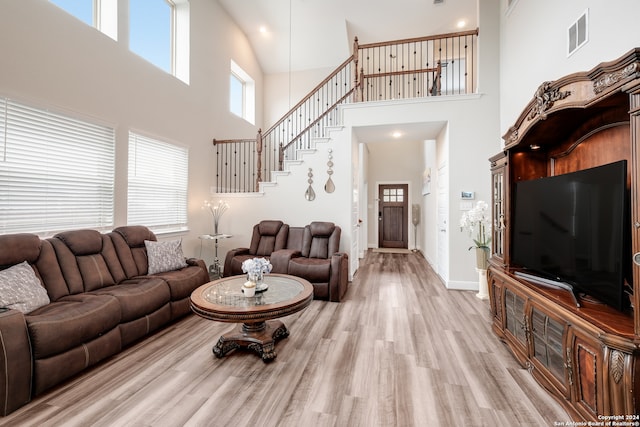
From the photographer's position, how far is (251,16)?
632cm

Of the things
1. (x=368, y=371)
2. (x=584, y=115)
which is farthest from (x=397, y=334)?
(x=584, y=115)

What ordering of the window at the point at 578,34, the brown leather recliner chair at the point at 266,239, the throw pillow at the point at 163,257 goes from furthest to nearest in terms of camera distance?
the brown leather recliner chair at the point at 266,239 < the throw pillow at the point at 163,257 < the window at the point at 578,34

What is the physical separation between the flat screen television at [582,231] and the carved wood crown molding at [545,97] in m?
0.50

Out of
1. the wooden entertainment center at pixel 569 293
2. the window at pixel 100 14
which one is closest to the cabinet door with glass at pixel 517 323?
the wooden entertainment center at pixel 569 293

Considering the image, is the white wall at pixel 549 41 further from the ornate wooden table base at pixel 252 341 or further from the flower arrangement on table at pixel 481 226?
the ornate wooden table base at pixel 252 341

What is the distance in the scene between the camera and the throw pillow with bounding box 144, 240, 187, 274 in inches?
136

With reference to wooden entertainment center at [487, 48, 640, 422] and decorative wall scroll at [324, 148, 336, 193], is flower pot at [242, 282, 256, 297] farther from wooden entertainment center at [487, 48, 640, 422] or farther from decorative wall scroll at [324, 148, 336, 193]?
decorative wall scroll at [324, 148, 336, 193]

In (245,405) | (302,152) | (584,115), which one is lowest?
(245,405)

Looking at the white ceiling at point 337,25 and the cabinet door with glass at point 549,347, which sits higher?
the white ceiling at point 337,25

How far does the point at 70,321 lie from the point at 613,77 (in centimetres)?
376

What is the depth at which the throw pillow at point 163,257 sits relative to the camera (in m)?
3.46

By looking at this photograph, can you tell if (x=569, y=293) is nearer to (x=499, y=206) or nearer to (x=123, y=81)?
(x=499, y=206)

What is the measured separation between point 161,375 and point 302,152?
3.96 metres

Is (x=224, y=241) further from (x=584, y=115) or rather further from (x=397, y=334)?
(x=584, y=115)
